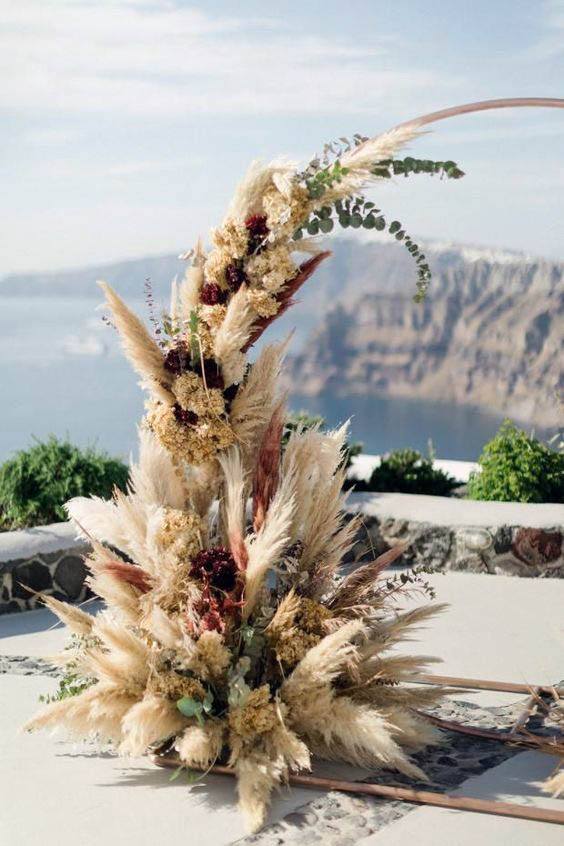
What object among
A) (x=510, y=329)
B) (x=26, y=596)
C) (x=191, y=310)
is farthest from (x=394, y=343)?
(x=191, y=310)

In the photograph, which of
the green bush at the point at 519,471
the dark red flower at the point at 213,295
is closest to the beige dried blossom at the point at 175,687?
the dark red flower at the point at 213,295

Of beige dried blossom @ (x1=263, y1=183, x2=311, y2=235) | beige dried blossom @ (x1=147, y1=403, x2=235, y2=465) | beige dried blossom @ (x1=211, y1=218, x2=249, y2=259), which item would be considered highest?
beige dried blossom @ (x1=263, y1=183, x2=311, y2=235)

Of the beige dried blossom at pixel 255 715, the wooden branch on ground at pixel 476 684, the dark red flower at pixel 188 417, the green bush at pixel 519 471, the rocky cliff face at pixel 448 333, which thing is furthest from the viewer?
the rocky cliff face at pixel 448 333

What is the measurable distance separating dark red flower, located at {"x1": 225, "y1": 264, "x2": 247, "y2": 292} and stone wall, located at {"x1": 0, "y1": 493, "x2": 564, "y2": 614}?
3.28 metres

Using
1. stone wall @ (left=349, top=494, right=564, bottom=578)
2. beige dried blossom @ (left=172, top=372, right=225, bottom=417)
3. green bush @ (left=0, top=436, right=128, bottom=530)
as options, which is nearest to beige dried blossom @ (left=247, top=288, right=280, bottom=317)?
beige dried blossom @ (left=172, top=372, right=225, bottom=417)

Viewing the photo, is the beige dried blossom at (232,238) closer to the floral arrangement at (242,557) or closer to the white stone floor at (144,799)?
the floral arrangement at (242,557)

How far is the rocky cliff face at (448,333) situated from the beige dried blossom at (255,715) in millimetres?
19531

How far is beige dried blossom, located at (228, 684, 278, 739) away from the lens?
14.1 ft

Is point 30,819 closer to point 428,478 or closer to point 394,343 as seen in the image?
point 428,478

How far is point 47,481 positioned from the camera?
8.12 meters

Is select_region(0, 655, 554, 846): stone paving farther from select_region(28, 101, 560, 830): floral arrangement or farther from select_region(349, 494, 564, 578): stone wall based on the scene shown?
select_region(349, 494, 564, 578): stone wall

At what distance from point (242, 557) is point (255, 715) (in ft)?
1.87

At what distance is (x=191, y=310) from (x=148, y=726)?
1.55m

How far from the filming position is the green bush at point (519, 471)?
8.69 m
